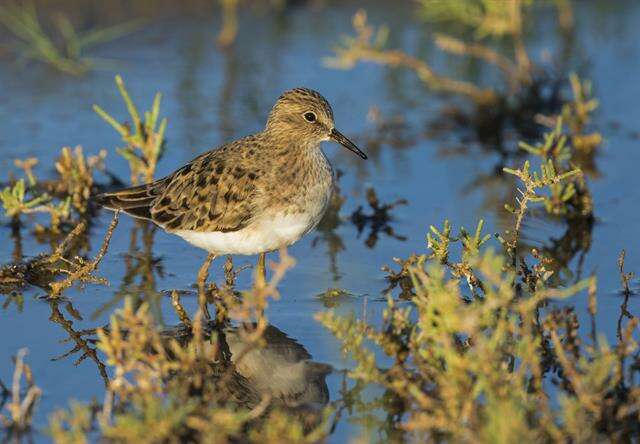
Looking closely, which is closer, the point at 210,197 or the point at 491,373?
the point at 491,373

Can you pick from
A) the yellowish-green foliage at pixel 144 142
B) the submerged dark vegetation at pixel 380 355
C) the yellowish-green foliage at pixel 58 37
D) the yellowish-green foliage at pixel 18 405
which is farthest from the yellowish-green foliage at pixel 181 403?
the yellowish-green foliage at pixel 58 37

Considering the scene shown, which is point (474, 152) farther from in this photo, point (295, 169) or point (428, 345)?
point (428, 345)

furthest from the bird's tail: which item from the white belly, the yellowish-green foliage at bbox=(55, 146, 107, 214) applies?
the yellowish-green foliage at bbox=(55, 146, 107, 214)

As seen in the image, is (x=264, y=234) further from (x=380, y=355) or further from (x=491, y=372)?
(x=491, y=372)

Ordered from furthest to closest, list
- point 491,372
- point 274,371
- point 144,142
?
1. point 144,142
2. point 274,371
3. point 491,372

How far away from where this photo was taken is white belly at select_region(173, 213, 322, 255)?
7004 millimetres

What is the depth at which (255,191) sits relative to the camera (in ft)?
23.3

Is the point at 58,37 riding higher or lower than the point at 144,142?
higher

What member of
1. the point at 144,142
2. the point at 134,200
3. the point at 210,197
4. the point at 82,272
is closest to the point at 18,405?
the point at 82,272

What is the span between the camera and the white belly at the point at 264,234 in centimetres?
700

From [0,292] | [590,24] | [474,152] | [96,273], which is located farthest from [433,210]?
[590,24]

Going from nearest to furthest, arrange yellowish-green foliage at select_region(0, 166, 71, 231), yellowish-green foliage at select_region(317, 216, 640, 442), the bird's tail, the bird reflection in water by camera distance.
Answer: yellowish-green foliage at select_region(317, 216, 640, 442) → the bird reflection in water → the bird's tail → yellowish-green foliage at select_region(0, 166, 71, 231)

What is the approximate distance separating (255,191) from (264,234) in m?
0.30

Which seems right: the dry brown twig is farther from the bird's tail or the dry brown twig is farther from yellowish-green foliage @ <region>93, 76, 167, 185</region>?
yellowish-green foliage @ <region>93, 76, 167, 185</region>
